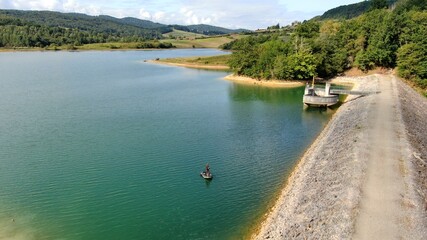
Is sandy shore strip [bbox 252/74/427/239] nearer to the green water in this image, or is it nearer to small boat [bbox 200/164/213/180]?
the green water

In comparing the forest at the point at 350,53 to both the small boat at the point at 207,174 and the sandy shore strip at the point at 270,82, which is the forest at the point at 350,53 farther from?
the small boat at the point at 207,174

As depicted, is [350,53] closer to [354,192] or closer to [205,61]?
[205,61]

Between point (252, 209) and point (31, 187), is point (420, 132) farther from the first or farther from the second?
point (31, 187)

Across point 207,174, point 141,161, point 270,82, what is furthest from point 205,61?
point 207,174

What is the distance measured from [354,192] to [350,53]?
8909cm

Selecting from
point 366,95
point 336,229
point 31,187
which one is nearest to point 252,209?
point 336,229

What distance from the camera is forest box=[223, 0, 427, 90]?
86.1 meters

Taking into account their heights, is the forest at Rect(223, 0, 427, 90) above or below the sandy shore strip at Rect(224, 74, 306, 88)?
above

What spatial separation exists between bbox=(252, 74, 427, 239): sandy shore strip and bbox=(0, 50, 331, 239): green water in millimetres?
2303

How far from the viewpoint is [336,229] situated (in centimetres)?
2045

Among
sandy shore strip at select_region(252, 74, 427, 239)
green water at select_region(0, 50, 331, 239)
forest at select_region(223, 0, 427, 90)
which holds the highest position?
forest at select_region(223, 0, 427, 90)

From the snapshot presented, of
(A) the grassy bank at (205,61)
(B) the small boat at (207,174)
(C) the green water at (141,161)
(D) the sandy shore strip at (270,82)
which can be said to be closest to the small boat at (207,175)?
(B) the small boat at (207,174)

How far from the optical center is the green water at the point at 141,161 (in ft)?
81.8

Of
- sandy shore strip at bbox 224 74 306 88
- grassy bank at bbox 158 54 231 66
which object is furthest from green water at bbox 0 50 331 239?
grassy bank at bbox 158 54 231 66
